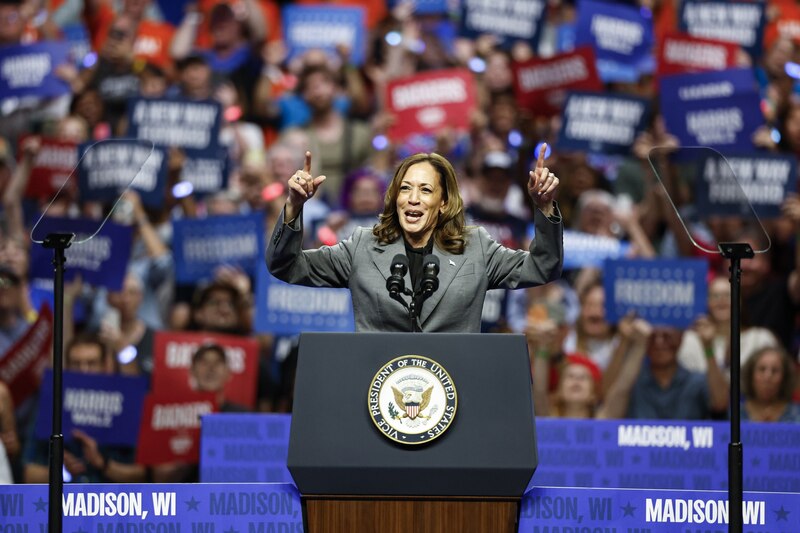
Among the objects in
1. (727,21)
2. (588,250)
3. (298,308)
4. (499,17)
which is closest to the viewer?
(298,308)

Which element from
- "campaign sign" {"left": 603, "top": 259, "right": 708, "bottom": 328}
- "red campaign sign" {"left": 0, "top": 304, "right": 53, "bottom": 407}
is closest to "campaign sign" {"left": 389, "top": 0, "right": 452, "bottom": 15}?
"campaign sign" {"left": 603, "top": 259, "right": 708, "bottom": 328}

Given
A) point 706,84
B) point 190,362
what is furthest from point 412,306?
point 706,84

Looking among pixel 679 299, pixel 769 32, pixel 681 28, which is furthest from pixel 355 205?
pixel 769 32

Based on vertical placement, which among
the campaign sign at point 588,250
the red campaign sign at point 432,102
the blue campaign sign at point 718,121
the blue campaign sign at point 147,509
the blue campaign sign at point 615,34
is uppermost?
the blue campaign sign at point 615,34

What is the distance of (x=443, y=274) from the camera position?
12.9 ft

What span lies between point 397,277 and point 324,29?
651cm

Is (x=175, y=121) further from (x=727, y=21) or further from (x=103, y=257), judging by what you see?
(x=727, y=21)

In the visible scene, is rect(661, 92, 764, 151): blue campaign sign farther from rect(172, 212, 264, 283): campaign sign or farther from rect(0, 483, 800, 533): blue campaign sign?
rect(0, 483, 800, 533): blue campaign sign

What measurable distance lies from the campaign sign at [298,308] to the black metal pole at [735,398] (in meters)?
3.30

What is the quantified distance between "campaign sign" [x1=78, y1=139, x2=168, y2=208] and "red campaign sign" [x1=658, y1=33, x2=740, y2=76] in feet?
10.4

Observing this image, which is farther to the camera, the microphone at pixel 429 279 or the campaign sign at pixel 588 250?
the campaign sign at pixel 588 250

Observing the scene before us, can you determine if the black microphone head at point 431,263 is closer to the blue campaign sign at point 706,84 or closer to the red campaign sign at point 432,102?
the blue campaign sign at point 706,84

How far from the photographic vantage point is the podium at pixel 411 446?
3.53 meters

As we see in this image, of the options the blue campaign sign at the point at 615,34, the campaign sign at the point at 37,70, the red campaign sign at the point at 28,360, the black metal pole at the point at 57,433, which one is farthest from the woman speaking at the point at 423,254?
the campaign sign at the point at 37,70
